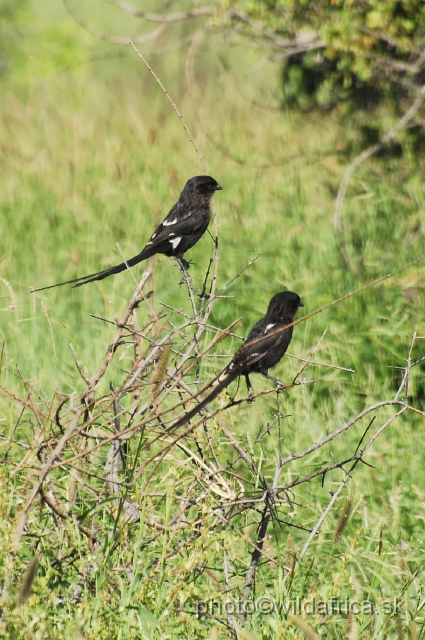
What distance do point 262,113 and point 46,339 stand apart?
463cm

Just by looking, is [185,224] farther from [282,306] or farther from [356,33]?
[356,33]

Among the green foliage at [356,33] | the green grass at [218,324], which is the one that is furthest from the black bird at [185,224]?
the green foliage at [356,33]

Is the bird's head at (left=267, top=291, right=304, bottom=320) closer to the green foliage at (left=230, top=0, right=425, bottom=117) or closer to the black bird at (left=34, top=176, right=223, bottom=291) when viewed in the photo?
the black bird at (left=34, top=176, right=223, bottom=291)

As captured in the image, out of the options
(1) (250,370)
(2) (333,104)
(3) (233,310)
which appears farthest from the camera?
(2) (333,104)

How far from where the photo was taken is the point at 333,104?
8711 mm

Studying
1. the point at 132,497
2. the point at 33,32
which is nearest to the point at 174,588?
the point at 132,497

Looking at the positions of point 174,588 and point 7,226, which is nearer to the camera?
point 174,588

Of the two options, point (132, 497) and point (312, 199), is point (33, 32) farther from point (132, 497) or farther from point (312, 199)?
point (132, 497)

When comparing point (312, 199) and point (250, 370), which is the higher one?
point (312, 199)

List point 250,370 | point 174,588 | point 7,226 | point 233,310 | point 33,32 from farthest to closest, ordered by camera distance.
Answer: point 33,32
point 7,226
point 233,310
point 250,370
point 174,588

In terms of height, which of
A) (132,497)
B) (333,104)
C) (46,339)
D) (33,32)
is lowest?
(132,497)

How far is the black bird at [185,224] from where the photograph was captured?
13.4ft

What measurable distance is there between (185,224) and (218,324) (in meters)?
1.94

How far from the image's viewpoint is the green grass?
266 cm
